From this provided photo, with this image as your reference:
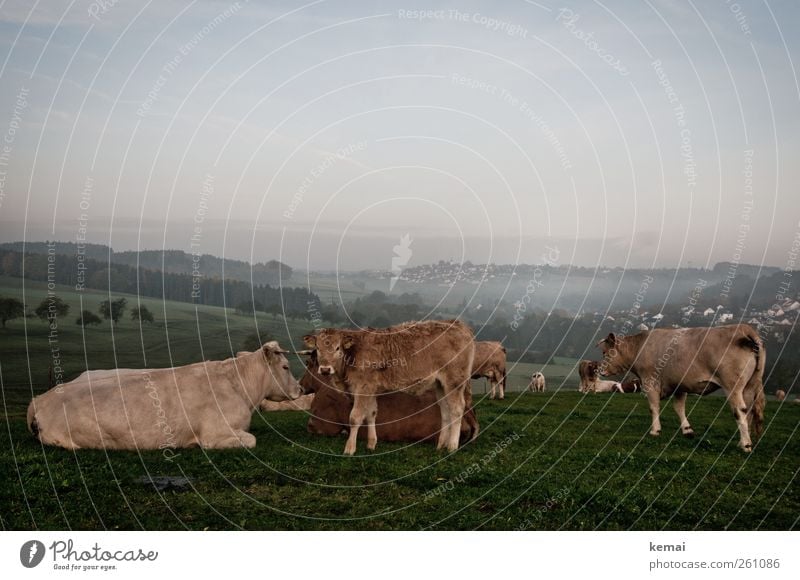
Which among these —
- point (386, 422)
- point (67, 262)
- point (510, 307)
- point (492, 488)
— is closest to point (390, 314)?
point (510, 307)

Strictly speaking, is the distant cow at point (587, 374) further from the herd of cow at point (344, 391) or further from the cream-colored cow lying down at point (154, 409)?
the cream-colored cow lying down at point (154, 409)

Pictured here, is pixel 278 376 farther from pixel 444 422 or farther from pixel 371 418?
pixel 444 422

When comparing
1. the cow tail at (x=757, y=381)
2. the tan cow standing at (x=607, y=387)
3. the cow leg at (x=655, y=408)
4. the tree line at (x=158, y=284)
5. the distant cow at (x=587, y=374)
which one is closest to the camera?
the cow tail at (x=757, y=381)

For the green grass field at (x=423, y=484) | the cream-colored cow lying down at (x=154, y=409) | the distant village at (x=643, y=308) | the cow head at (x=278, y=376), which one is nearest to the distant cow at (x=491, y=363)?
the distant village at (x=643, y=308)

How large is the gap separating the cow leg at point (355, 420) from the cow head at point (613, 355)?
25.3 feet

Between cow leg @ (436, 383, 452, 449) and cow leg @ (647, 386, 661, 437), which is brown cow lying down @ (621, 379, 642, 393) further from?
cow leg @ (436, 383, 452, 449)

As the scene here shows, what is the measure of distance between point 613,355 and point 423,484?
9.34 metres

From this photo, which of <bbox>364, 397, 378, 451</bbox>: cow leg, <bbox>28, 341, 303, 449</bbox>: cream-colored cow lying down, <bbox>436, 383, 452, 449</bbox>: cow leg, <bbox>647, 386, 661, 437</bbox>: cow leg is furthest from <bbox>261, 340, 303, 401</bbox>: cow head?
<bbox>647, 386, 661, 437</bbox>: cow leg

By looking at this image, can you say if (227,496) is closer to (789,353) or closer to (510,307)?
(510,307)

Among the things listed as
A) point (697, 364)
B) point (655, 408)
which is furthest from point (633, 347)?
point (697, 364)

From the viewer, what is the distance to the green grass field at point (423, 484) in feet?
37.7

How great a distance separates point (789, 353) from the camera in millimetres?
29734

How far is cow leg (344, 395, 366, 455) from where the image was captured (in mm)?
15305
